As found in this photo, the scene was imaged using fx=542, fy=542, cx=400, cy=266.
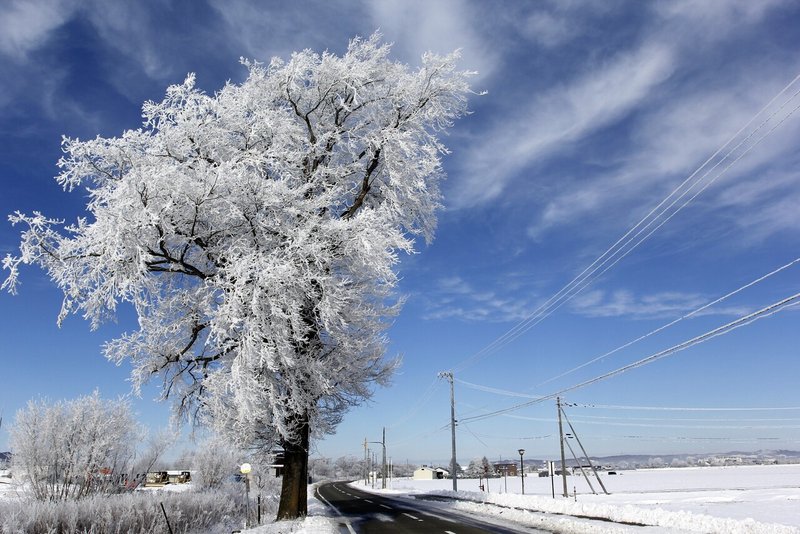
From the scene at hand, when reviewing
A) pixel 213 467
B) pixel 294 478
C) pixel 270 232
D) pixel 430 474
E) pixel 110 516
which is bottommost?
pixel 430 474

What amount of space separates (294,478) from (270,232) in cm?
640

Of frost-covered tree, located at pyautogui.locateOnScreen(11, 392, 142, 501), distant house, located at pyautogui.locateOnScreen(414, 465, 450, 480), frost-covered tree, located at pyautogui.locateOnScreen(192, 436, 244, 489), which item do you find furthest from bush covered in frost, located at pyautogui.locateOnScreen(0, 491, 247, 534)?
distant house, located at pyautogui.locateOnScreen(414, 465, 450, 480)

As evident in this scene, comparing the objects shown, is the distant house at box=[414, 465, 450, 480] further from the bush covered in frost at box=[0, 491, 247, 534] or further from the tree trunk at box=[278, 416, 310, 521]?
the tree trunk at box=[278, 416, 310, 521]

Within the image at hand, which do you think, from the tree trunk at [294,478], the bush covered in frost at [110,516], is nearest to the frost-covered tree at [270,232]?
the tree trunk at [294,478]

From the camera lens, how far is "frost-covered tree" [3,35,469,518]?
1022cm

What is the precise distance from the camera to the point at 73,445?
38.7 metres

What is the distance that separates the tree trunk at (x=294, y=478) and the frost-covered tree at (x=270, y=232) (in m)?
0.04

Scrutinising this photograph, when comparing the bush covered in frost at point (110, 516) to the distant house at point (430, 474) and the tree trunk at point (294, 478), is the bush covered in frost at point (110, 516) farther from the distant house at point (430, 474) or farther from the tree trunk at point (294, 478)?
the distant house at point (430, 474)

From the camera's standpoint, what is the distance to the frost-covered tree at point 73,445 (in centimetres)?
3550

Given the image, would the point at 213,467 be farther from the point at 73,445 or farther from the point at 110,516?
the point at 110,516

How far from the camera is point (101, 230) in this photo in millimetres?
9766

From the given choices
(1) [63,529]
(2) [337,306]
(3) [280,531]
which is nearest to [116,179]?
(2) [337,306]

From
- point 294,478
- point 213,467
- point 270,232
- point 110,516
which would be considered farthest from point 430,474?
point 270,232

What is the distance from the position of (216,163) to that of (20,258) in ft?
13.2
